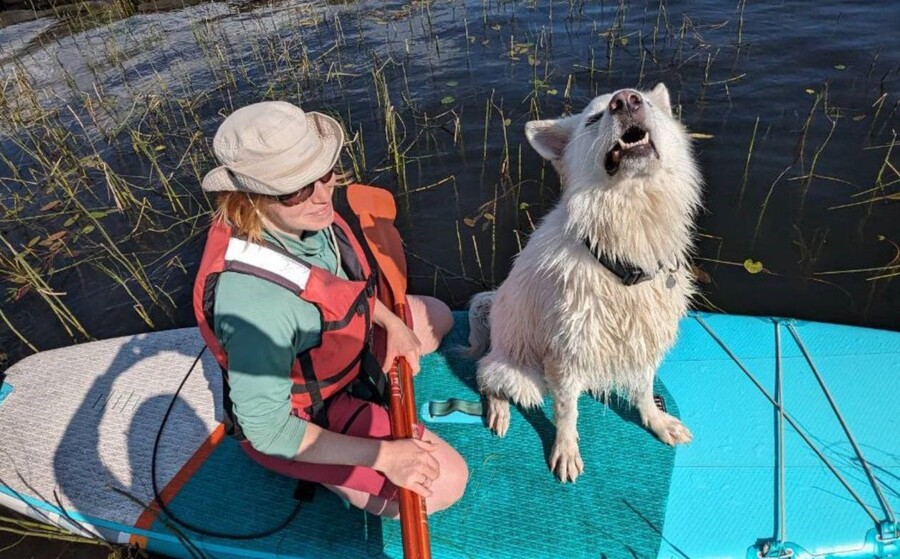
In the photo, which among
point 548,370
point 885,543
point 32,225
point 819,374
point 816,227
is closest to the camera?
point 885,543

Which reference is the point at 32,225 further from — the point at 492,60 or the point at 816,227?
the point at 816,227

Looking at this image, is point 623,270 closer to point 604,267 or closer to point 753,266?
point 604,267

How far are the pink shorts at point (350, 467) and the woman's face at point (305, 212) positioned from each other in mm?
1088

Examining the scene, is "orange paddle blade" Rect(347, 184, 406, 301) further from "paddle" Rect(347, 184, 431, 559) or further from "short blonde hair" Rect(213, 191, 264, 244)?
"short blonde hair" Rect(213, 191, 264, 244)

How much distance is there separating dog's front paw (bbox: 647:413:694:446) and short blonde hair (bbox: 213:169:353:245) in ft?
8.60

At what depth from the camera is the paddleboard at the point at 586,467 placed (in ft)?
9.79

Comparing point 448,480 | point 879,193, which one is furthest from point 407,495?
point 879,193

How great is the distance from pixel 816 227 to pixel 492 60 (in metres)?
5.72

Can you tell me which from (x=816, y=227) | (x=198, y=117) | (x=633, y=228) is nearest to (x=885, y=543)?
(x=633, y=228)

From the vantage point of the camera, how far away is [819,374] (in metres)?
3.62

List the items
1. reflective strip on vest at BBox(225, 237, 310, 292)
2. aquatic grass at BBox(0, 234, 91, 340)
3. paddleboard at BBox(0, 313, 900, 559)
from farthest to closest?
1. aquatic grass at BBox(0, 234, 91, 340)
2. paddleboard at BBox(0, 313, 900, 559)
3. reflective strip on vest at BBox(225, 237, 310, 292)

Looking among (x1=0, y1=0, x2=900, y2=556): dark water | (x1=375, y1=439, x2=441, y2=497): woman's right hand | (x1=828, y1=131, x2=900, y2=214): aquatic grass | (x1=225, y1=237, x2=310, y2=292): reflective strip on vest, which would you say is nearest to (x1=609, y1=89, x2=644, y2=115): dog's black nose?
(x1=225, y1=237, x2=310, y2=292): reflective strip on vest

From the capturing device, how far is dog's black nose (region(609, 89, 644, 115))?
237 cm

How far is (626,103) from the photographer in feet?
7.78
